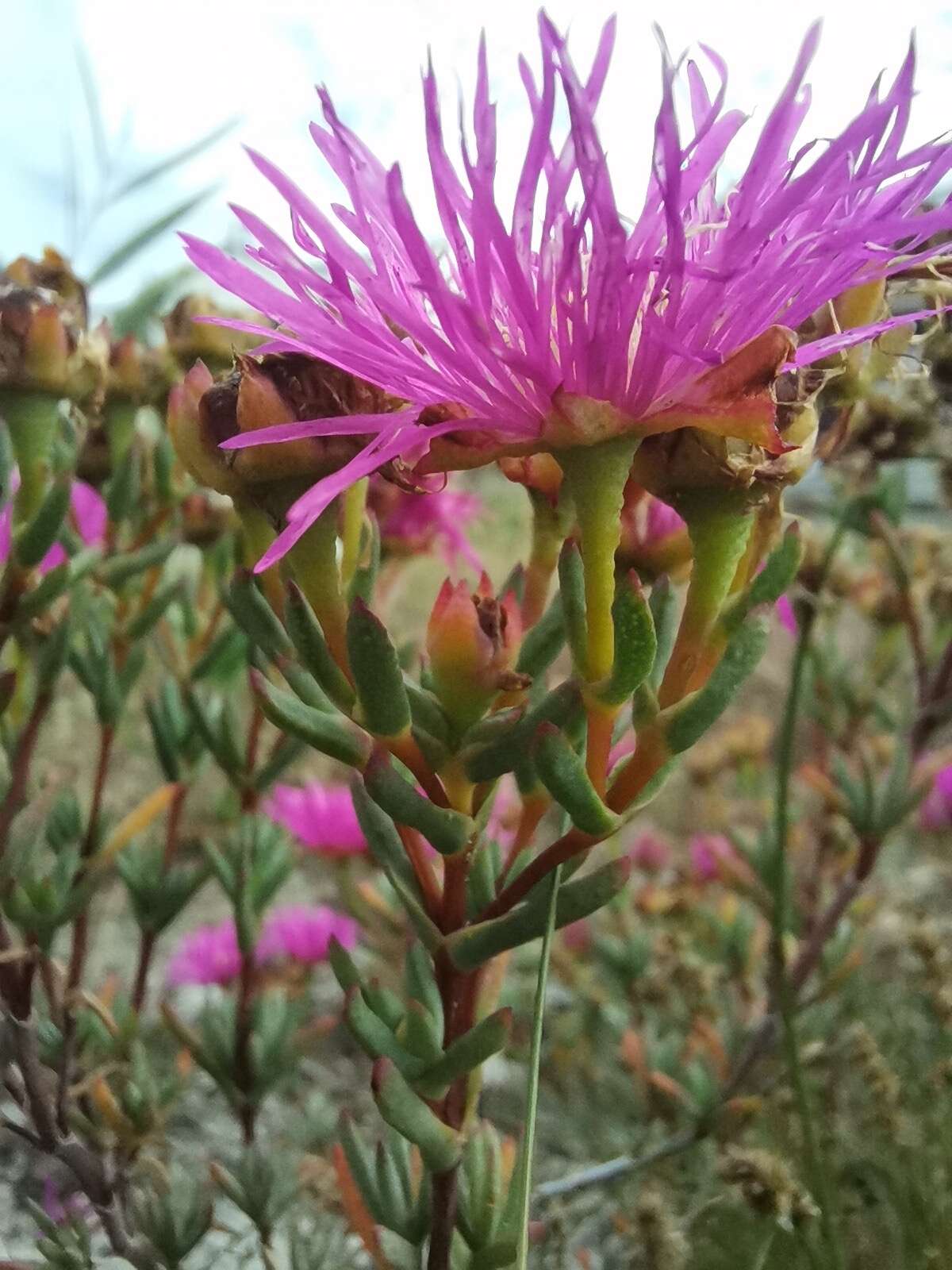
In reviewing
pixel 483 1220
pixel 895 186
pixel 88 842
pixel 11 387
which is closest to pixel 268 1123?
pixel 88 842

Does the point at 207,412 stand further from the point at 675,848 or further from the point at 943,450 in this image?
the point at 675,848

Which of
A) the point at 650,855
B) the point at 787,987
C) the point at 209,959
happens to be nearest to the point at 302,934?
the point at 209,959

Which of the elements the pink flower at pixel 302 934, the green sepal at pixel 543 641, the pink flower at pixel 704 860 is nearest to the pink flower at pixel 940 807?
the pink flower at pixel 704 860

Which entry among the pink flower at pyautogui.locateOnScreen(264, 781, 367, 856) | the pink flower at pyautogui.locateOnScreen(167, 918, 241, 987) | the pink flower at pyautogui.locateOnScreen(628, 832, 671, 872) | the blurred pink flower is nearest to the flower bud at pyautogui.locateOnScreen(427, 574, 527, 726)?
the blurred pink flower

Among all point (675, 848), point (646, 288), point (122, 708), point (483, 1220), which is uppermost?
point (646, 288)

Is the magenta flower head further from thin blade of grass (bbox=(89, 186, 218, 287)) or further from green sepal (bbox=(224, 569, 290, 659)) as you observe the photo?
thin blade of grass (bbox=(89, 186, 218, 287))

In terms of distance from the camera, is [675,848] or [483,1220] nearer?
[483,1220]

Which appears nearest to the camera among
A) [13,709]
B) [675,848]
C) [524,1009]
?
[13,709]
